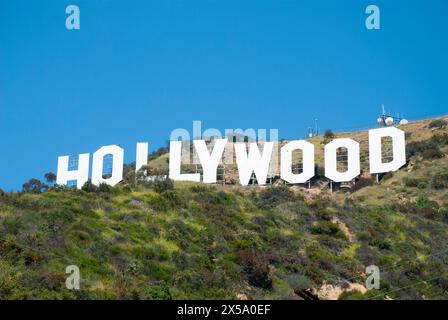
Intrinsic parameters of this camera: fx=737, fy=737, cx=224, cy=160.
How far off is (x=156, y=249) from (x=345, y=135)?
52450 millimetres

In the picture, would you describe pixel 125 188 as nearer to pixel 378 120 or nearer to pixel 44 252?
pixel 44 252

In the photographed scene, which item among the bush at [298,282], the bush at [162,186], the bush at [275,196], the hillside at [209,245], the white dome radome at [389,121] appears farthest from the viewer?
the white dome radome at [389,121]

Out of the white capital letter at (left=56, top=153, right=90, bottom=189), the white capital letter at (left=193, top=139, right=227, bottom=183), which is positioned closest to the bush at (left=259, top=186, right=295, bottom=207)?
the white capital letter at (left=193, top=139, right=227, bottom=183)

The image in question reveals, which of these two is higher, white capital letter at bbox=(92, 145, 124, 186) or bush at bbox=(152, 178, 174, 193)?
white capital letter at bbox=(92, 145, 124, 186)

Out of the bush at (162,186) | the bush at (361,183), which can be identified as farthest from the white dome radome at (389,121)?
the bush at (162,186)

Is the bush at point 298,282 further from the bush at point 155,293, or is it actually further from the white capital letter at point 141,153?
the white capital letter at point 141,153

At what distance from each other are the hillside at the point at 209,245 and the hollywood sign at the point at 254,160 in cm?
585

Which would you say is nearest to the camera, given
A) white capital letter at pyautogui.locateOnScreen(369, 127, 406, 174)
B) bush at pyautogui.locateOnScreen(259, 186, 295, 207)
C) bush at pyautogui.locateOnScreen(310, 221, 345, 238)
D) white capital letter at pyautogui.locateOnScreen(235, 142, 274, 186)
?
bush at pyautogui.locateOnScreen(310, 221, 345, 238)

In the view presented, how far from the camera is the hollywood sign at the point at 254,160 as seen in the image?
2347 inches

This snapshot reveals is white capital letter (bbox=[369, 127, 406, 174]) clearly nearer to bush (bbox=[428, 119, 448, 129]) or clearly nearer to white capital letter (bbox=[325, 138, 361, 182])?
white capital letter (bbox=[325, 138, 361, 182])

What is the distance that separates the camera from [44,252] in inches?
1184

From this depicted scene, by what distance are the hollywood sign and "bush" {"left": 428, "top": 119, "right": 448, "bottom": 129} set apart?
59.2 ft

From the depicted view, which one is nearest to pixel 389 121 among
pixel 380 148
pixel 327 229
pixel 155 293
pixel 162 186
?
pixel 380 148

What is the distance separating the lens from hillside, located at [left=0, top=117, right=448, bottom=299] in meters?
29.8
